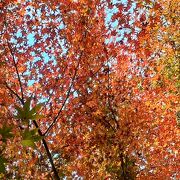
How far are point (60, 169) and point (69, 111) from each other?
1903 millimetres

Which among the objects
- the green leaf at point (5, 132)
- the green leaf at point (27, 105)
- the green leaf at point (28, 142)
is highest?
the green leaf at point (27, 105)

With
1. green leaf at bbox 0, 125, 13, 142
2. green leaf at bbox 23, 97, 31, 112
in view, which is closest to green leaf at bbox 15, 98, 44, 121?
green leaf at bbox 23, 97, 31, 112

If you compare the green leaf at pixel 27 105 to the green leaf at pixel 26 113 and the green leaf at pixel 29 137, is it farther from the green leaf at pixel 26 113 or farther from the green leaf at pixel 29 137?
the green leaf at pixel 29 137

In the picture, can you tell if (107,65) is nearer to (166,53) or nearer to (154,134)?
(154,134)

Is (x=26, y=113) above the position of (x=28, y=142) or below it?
above

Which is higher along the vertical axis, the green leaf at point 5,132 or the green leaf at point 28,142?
the green leaf at point 5,132

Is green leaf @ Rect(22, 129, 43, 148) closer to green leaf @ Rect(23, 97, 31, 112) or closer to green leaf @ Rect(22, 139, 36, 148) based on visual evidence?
green leaf @ Rect(22, 139, 36, 148)

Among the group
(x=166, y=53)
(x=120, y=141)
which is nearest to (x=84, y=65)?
(x=120, y=141)

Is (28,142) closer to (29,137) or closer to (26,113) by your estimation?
(29,137)

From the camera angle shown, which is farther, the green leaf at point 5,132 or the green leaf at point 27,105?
the green leaf at point 5,132

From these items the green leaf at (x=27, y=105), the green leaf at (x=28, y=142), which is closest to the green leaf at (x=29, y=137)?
the green leaf at (x=28, y=142)

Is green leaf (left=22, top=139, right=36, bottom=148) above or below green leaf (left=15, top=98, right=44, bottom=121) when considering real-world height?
below

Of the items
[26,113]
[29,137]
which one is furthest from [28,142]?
[26,113]

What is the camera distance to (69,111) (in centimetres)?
938
